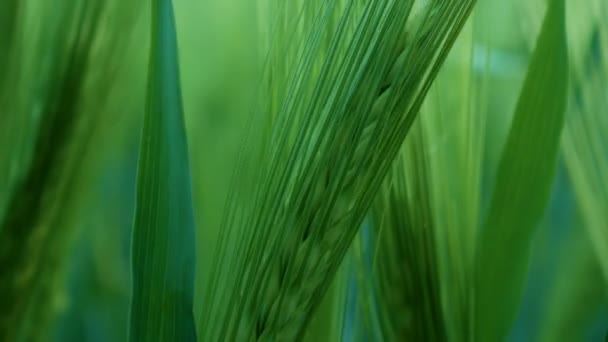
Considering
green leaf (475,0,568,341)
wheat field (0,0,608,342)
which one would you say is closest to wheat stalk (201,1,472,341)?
wheat field (0,0,608,342)

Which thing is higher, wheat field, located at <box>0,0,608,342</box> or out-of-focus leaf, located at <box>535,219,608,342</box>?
wheat field, located at <box>0,0,608,342</box>

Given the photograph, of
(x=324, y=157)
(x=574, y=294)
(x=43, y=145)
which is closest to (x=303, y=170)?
(x=324, y=157)

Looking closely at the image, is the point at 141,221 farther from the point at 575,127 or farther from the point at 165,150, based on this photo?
the point at 575,127

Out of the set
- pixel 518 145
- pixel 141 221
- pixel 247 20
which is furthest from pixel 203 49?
pixel 518 145

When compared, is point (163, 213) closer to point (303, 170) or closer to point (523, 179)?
point (303, 170)

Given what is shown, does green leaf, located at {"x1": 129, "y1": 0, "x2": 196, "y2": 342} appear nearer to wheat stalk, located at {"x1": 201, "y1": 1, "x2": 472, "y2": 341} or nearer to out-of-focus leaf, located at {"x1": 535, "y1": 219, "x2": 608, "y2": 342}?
wheat stalk, located at {"x1": 201, "y1": 1, "x2": 472, "y2": 341}

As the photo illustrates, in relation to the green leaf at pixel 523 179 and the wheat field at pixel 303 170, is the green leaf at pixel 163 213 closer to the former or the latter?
the wheat field at pixel 303 170
